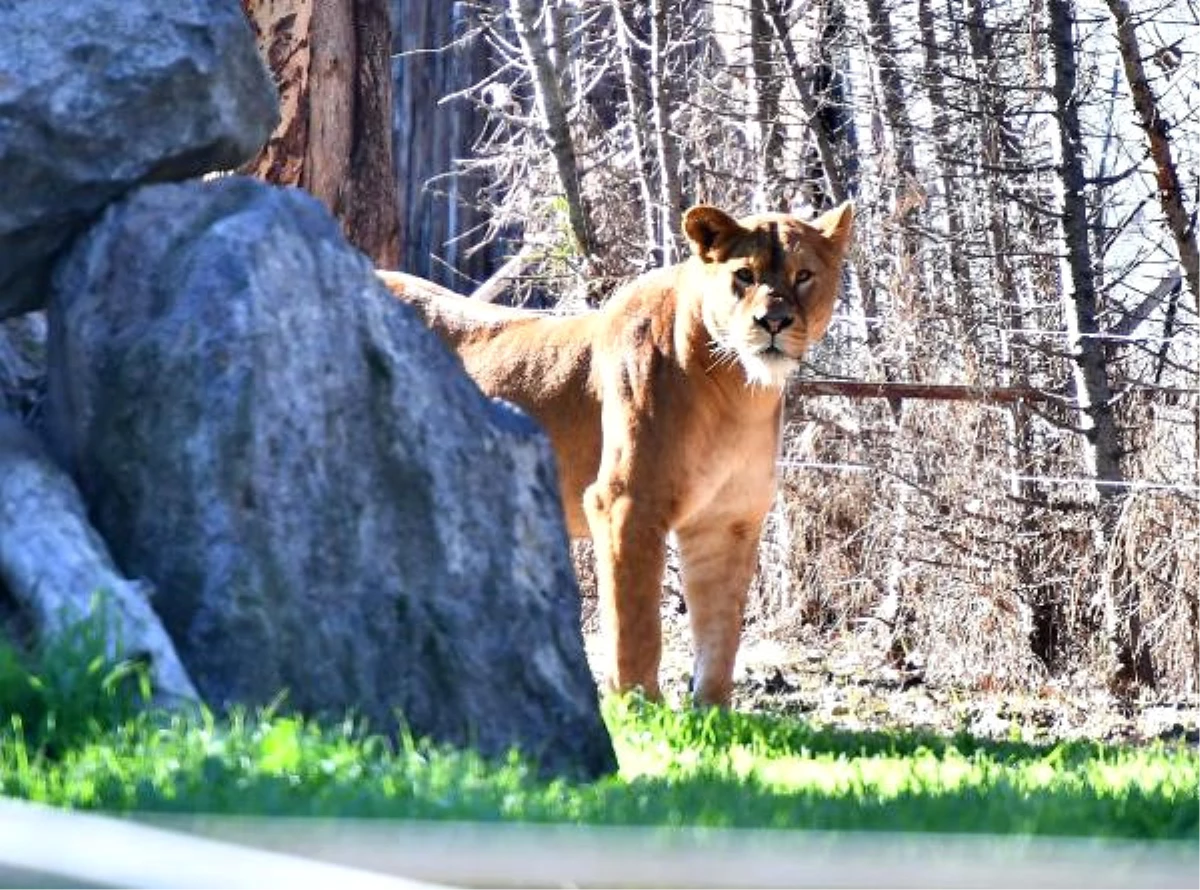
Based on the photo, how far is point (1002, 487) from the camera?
1098 cm

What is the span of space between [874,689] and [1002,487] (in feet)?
3.87

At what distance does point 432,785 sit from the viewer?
4.49 m

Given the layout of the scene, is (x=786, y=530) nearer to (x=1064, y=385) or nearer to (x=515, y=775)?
(x=1064, y=385)

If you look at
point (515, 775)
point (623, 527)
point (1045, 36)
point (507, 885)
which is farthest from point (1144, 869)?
point (1045, 36)

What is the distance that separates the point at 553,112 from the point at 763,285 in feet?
13.0

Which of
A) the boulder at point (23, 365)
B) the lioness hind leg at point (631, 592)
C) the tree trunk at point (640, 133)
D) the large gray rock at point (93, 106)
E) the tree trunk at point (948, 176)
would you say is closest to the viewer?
the large gray rock at point (93, 106)

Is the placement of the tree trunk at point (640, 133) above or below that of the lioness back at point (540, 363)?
above

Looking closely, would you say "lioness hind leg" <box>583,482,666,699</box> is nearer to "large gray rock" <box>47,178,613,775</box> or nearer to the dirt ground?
the dirt ground

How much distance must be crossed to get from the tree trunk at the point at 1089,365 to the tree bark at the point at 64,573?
5873mm

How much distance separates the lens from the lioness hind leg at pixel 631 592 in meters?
8.76

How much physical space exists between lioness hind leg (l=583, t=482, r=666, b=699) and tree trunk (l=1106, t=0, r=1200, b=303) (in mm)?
2681

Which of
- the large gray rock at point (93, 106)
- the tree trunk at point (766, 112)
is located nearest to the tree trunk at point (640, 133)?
the tree trunk at point (766, 112)

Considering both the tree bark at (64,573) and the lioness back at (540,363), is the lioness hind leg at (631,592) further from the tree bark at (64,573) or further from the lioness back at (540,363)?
the tree bark at (64,573)

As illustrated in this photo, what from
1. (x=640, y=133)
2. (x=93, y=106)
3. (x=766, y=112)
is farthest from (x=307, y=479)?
(x=640, y=133)
